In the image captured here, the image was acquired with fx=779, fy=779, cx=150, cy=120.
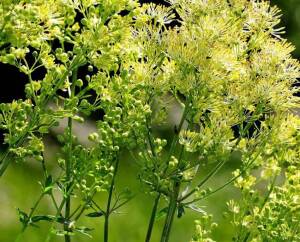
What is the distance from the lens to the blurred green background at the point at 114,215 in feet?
17.1

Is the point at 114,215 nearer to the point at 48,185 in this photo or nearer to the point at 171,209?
the point at 171,209

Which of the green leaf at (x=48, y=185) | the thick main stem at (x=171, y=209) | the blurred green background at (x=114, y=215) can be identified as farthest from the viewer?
the blurred green background at (x=114, y=215)

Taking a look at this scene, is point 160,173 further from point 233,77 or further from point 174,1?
point 174,1

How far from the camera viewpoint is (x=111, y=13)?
2578mm

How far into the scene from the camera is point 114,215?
5625 mm

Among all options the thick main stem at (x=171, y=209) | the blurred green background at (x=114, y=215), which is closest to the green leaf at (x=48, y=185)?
the thick main stem at (x=171, y=209)

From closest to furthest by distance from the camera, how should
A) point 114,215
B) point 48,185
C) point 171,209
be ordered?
point 48,185 → point 171,209 → point 114,215

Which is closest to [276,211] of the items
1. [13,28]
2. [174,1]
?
[174,1]

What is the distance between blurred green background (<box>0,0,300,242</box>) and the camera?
5227mm

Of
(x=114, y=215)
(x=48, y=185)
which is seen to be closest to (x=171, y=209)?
(x=48, y=185)

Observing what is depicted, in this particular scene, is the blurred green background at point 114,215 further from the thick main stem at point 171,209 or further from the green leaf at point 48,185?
the green leaf at point 48,185

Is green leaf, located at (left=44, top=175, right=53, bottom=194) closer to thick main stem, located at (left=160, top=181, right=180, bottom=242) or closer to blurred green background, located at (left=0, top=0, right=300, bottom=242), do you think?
thick main stem, located at (left=160, top=181, right=180, bottom=242)

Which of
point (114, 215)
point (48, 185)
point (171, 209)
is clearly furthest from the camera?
point (114, 215)

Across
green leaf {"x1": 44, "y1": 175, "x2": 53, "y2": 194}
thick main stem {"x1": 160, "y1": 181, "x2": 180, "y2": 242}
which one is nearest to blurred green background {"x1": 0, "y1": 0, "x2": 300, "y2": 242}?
thick main stem {"x1": 160, "y1": 181, "x2": 180, "y2": 242}
